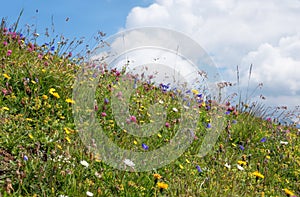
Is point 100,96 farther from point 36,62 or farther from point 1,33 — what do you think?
point 1,33

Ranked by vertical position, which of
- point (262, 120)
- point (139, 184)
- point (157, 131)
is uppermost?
point (262, 120)

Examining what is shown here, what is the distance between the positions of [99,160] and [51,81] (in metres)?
1.64

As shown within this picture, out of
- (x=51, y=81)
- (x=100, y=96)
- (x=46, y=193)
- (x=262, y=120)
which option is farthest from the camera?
(x=262, y=120)

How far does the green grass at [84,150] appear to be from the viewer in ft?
10.7

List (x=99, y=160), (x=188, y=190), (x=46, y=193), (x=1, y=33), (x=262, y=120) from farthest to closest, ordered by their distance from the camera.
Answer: (x=262, y=120)
(x=1, y=33)
(x=99, y=160)
(x=188, y=190)
(x=46, y=193)

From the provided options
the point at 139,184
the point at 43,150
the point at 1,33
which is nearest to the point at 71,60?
the point at 1,33

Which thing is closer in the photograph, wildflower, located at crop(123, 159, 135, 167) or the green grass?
the green grass

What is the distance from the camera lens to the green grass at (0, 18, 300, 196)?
3.27 metres

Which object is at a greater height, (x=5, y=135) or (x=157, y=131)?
(x=157, y=131)

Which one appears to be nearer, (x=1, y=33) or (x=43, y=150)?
(x=43, y=150)

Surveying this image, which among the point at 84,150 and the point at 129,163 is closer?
the point at 129,163

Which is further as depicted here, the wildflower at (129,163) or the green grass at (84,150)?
the wildflower at (129,163)

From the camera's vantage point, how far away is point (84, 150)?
Answer: 3842mm

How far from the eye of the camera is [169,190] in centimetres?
369
